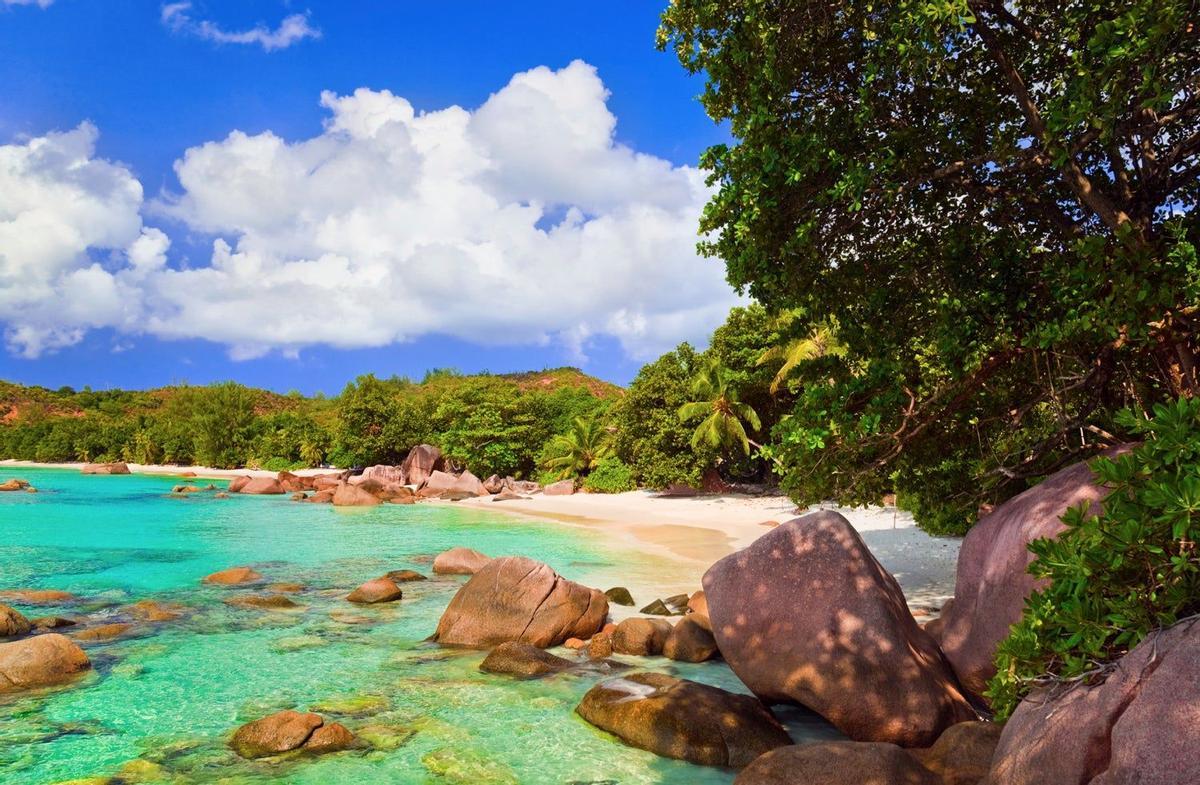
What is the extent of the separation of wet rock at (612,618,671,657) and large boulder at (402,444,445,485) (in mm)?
36971

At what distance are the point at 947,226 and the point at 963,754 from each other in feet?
17.7

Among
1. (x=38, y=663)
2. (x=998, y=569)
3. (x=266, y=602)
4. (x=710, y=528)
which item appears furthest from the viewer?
(x=710, y=528)

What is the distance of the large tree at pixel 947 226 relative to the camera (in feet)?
20.5

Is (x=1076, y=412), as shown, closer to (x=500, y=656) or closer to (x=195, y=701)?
(x=500, y=656)

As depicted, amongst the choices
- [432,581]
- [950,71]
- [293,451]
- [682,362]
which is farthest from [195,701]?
[293,451]

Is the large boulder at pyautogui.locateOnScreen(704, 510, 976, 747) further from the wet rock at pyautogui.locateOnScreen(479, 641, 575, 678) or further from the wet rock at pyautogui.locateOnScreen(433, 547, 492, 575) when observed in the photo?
the wet rock at pyautogui.locateOnScreen(433, 547, 492, 575)

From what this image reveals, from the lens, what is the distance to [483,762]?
22.5 feet

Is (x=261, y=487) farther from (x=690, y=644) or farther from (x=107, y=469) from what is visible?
(x=690, y=644)

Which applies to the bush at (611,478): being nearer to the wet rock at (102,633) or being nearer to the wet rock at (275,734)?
the wet rock at (102,633)

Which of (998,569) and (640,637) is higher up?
(998,569)

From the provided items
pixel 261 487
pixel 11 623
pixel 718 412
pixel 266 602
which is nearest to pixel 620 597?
pixel 266 602

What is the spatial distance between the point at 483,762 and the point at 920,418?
5.63 m

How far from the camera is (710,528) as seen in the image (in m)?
24.1

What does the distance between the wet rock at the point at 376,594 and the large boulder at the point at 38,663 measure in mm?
4844
